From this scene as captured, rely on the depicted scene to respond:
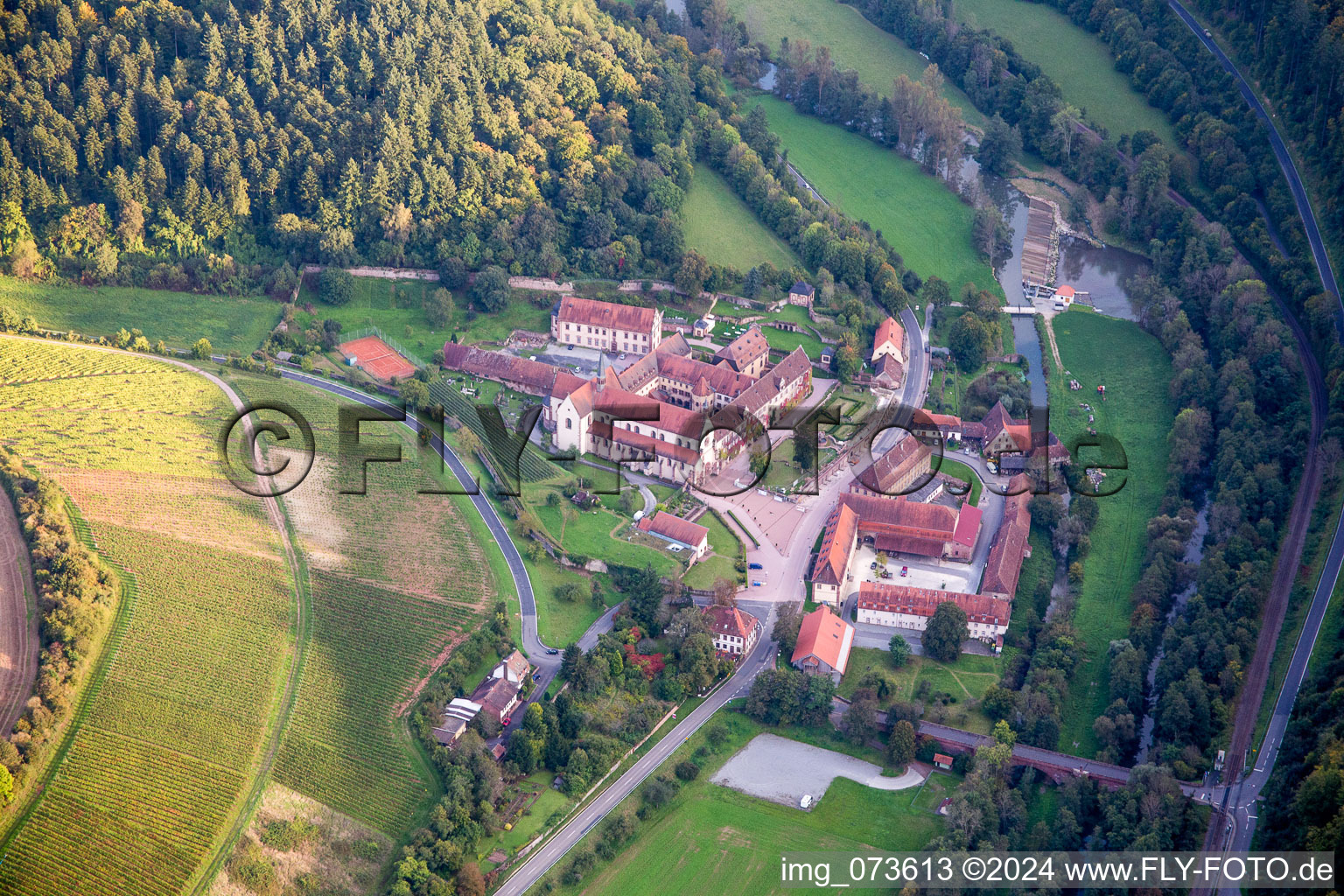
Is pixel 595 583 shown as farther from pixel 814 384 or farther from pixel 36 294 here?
pixel 36 294

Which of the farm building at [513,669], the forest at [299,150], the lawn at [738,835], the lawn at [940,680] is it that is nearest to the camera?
the lawn at [738,835]

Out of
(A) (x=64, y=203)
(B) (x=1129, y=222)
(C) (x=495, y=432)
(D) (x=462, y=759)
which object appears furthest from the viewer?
(B) (x=1129, y=222)

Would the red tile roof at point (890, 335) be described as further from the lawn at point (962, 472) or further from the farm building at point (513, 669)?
the farm building at point (513, 669)

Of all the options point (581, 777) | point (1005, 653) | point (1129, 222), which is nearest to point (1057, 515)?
point (1005, 653)

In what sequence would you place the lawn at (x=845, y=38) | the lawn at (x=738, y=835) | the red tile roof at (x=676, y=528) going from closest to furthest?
the lawn at (x=738, y=835), the red tile roof at (x=676, y=528), the lawn at (x=845, y=38)

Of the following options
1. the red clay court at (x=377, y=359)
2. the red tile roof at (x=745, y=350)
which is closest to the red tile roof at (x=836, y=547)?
the red tile roof at (x=745, y=350)

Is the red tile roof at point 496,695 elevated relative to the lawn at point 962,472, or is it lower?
lower

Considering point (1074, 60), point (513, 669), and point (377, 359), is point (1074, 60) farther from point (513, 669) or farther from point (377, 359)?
point (513, 669)
